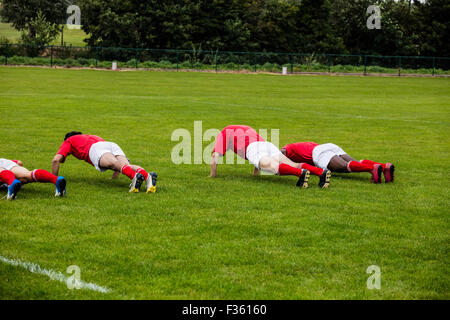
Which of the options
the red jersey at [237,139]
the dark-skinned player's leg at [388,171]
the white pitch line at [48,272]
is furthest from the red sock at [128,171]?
the dark-skinned player's leg at [388,171]

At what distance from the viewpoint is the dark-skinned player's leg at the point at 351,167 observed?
11.0 m

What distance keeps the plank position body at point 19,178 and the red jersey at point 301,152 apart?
4.21 m

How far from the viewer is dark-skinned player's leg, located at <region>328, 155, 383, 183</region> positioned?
1098 centimetres

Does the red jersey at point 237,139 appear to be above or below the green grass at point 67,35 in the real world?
below

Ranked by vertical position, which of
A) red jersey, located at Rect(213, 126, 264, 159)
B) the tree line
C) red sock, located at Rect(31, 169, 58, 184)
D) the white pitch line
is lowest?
the white pitch line

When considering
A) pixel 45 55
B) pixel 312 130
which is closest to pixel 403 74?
pixel 45 55

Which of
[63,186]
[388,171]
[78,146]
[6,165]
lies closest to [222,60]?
[388,171]

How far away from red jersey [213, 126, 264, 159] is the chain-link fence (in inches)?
2070

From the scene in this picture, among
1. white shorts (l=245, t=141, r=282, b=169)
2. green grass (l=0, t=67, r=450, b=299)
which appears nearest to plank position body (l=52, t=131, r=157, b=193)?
green grass (l=0, t=67, r=450, b=299)

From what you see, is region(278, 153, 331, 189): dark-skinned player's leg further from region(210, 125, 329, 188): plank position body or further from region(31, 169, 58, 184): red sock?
region(31, 169, 58, 184): red sock

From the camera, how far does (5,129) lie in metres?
17.4

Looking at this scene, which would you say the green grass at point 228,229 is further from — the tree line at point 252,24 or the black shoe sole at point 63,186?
the tree line at point 252,24

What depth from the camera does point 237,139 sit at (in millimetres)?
10781

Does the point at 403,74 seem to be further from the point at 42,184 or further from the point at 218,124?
the point at 42,184
